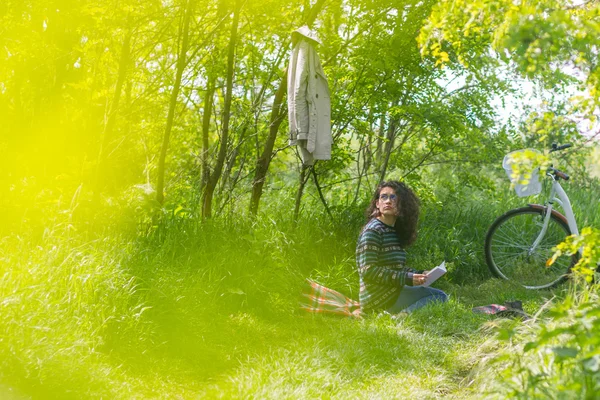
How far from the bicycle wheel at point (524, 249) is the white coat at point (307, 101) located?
1.72 m

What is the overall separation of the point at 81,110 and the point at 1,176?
3.84 feet

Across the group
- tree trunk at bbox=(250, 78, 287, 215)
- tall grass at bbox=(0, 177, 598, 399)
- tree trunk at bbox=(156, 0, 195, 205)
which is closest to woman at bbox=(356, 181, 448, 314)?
tall grass at bbox=(0, 177, 598, 399)

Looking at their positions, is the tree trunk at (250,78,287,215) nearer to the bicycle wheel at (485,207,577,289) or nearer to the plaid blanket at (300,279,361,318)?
the plaid blanket at (300,279,361,318)

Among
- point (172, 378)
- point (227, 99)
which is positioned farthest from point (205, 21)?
point (172, 378)

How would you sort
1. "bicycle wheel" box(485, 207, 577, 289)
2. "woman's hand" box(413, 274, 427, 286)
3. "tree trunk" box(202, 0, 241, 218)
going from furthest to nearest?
"bicycle wheel" box(485, 207, 577, 289), "tree trunk" box(202, 0, 241, 218), "woman's hand" box(413, 274, 427, 286)

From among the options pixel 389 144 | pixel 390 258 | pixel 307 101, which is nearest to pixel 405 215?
pixel 390 258

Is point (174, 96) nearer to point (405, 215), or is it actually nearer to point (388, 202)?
point (388, 202)

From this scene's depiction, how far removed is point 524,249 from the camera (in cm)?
626

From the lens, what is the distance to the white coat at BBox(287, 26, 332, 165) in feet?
18.1

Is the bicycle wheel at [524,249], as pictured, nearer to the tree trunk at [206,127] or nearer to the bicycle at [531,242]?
the bicycle at [531,242]

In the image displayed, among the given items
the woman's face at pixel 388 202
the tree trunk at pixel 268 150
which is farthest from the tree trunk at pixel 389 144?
the woman's face at pixel 388 202

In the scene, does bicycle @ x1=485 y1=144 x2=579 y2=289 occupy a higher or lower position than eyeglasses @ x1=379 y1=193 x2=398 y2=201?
lower

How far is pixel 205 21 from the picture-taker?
604 cm

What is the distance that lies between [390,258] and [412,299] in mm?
341
